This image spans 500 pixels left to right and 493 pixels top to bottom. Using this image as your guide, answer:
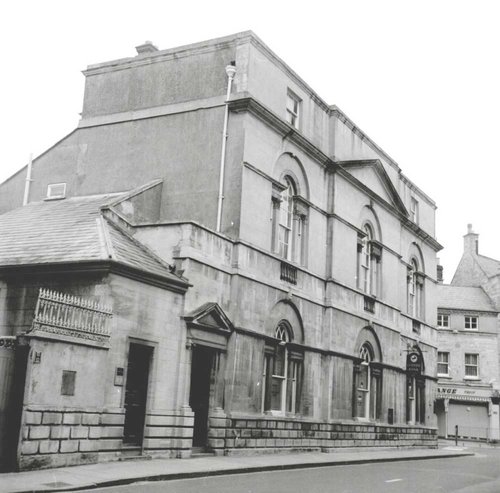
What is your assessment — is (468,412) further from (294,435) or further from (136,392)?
(136,392)

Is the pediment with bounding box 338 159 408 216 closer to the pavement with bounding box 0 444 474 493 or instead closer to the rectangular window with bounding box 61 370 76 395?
the pavement with bounding box 0 444 474 493

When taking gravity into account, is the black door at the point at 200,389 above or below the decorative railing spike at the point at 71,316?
below

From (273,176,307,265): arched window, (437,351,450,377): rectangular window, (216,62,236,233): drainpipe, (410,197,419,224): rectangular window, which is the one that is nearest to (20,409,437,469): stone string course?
(273,176,307,265): arched window

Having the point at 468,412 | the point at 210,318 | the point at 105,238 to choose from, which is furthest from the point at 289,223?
the point at 468,412

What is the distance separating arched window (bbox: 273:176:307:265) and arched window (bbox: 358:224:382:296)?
16.5ft

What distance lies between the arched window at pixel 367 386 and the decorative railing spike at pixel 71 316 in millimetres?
14227

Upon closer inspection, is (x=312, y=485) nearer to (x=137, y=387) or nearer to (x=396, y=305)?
(x=137, y=387)

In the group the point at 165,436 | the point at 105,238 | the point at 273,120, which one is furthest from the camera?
the point at 273,120

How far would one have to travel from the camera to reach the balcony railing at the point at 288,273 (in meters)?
23.2

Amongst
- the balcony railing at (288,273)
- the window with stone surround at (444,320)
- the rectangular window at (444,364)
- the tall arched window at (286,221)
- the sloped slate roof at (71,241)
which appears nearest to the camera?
the sloped slate roof at (71,241)

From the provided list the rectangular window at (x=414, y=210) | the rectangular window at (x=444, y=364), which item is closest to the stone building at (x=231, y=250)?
the rectangular window at (x=414, y=210)

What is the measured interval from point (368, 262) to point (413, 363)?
5173 mm

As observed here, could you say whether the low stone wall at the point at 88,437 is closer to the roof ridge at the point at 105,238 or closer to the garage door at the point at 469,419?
the roof ridge at the point at 105,238

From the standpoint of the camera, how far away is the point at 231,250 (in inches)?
819
